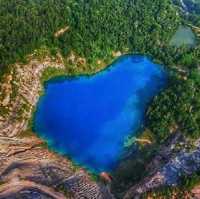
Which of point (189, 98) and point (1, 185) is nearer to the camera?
point (1, 185)

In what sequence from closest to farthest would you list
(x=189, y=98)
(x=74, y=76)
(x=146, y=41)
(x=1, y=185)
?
(x=1, y=185) < (x=189, y=98) < (x=74, y=76) < (x=146, y=41)

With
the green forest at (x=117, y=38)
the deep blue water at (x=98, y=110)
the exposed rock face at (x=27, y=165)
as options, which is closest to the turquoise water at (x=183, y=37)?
the green forest at (x=117, y=38)

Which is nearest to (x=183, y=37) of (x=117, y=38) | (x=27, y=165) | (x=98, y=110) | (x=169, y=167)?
(x=117, y=38)

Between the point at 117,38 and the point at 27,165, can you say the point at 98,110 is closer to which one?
the point at 27,165

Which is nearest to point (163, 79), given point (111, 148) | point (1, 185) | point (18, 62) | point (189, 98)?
point (189, 98)

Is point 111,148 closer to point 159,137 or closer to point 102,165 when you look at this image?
point 102,165

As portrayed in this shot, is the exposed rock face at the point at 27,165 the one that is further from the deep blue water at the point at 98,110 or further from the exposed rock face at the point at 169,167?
the exposed rock face at the point at 169,167
